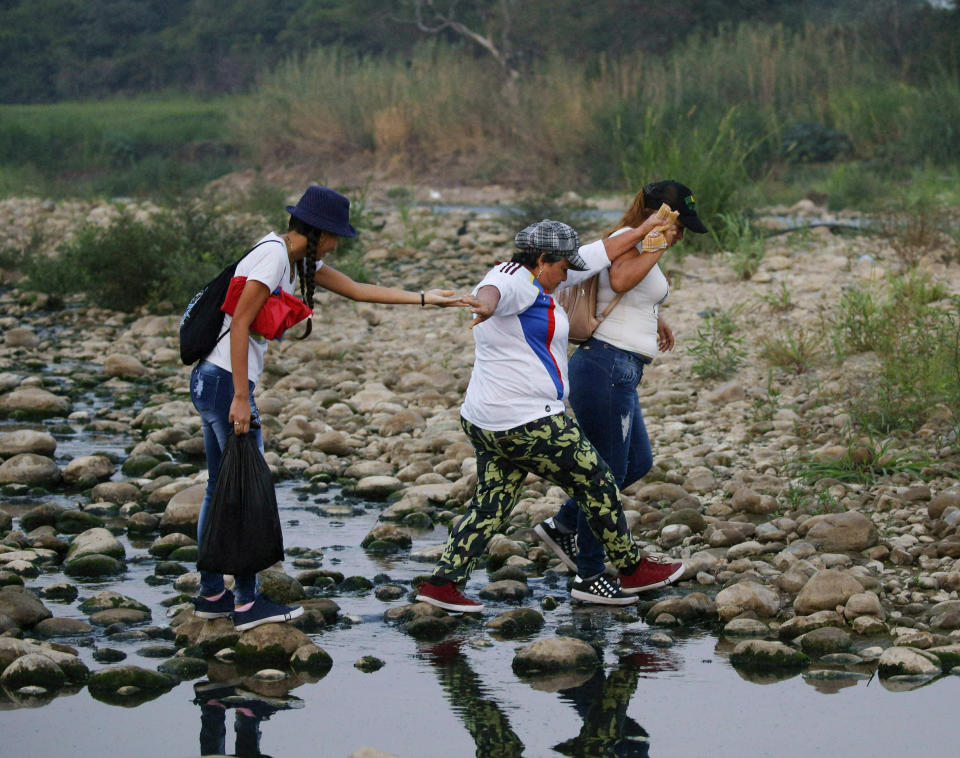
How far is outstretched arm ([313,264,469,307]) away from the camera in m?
5.41

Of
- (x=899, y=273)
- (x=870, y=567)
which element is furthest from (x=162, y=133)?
(x=870, y=567)

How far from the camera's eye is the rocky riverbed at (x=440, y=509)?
5035 mm

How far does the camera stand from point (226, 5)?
158 ft

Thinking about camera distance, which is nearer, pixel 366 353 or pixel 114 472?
pixel 114 472

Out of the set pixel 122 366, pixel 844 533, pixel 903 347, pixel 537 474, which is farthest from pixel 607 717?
pixel 122 366

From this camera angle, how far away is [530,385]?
5.09m

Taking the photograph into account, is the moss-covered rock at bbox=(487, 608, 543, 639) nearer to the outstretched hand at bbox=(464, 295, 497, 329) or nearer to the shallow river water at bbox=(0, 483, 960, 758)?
the shallow river water at bbox=(0, 483, 960, 758)

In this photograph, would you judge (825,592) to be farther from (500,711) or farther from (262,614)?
(262,614)

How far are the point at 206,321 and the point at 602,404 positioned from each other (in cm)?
165

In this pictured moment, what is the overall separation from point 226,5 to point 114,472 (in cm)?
4307

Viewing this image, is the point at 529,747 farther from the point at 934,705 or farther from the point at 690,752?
the point at 934,705

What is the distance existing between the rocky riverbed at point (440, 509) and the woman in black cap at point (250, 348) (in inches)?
5.4

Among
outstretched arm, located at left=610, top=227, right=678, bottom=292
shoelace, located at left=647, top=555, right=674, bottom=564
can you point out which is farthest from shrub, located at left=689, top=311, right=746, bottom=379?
outstretched arm, located at left=610, top=227, right=678, bottom=292

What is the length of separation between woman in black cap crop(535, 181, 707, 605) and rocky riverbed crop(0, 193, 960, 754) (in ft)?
0.97
